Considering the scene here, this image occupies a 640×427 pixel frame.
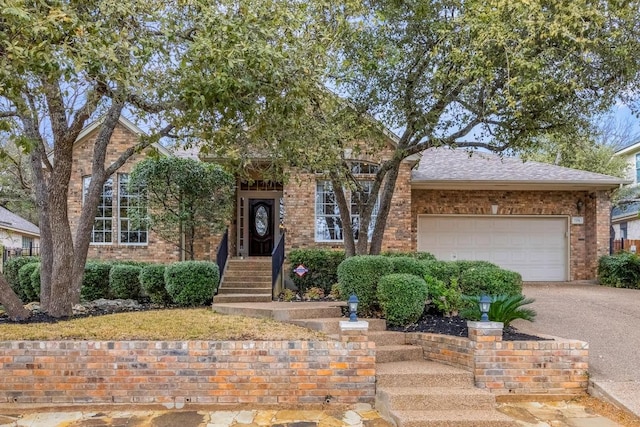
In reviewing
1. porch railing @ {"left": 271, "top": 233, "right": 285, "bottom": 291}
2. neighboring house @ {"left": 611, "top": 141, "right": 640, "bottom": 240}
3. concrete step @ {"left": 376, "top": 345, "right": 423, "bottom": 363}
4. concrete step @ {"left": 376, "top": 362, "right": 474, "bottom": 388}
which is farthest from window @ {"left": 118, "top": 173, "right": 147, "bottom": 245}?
neighboring house @ {"left": 611, "top": 141, "right": 640, "bottom": 240}

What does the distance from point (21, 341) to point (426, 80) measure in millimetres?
7259

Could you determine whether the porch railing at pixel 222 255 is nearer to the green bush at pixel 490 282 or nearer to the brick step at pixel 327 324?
the brick step at pixel 327 324

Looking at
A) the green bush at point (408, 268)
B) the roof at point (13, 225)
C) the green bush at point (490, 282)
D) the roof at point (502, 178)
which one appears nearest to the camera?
the green bush at point (490, 282)

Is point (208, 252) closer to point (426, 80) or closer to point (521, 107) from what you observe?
point (426, 80)

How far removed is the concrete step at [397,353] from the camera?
6.25 m

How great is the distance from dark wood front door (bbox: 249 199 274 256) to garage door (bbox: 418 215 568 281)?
4281mm

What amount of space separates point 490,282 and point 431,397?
8.95 ft

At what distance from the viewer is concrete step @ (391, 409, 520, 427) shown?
190 inches

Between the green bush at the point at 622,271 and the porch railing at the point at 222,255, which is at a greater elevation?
the porch railing at the point at 222,255

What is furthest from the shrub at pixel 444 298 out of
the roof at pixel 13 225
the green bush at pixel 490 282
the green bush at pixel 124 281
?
the roof at pixel 13 225

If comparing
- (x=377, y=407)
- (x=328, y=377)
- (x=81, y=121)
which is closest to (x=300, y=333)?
(x=328, y=377)

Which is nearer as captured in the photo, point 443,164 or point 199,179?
point 199,179

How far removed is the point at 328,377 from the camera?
5562mm

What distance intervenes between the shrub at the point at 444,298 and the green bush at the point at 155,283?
5.47 meters
